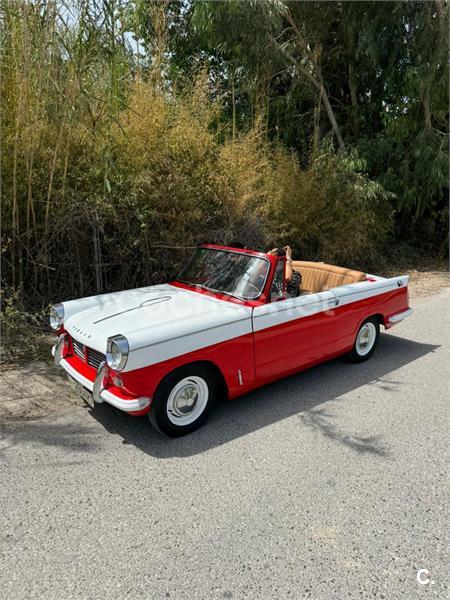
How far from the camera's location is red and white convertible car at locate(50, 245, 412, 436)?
3148 mm

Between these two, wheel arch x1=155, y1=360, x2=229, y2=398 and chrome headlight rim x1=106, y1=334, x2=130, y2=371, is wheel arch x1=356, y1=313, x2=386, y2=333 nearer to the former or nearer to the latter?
wheel arch x1=155, y1=360, x2=229, y2=398

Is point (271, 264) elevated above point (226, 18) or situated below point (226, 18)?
below

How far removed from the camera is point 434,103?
10.3m

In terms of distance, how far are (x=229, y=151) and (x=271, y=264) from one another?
13.4ft

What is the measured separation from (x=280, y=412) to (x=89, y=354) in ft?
5.20

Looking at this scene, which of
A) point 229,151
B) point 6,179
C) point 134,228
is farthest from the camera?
point 229,151

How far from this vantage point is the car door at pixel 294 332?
372 centimetres

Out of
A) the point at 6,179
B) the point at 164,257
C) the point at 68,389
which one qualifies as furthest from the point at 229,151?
the point at 68,389

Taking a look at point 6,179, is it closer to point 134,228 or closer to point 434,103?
point 134,228

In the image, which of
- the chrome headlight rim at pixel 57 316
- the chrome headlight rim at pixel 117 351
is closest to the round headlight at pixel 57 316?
the chrome headlight rim at pixel 57 316

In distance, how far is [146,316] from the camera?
11.8 feet

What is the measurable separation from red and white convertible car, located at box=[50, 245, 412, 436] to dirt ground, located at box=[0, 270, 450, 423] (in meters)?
0.38

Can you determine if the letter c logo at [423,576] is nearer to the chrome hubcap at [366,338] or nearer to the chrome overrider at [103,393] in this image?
the chrome overrider at [103,393]

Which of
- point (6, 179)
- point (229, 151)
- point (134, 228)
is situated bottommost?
point (134, 228)
